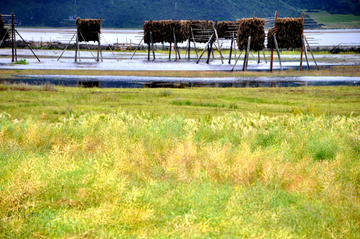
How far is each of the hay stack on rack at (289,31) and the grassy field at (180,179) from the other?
19167 millimetres

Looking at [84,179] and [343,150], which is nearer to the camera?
[84,179]

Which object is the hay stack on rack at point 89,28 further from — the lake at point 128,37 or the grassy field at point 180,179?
the grassy field at point 180,179

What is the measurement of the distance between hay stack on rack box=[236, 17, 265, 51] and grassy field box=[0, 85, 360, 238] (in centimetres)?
1808

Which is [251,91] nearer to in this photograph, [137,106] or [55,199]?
[137,106]

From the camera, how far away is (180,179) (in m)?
5.26

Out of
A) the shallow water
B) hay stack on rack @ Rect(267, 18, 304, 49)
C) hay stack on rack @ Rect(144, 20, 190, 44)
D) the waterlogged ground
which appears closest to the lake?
hay stack on rack @ Rect(144, 20, 190, 44)

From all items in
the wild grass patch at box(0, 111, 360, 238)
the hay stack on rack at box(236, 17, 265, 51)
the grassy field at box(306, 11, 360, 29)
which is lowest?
the wild grass patch at box(0, 111, 360, 238)

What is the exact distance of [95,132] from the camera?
283 inches

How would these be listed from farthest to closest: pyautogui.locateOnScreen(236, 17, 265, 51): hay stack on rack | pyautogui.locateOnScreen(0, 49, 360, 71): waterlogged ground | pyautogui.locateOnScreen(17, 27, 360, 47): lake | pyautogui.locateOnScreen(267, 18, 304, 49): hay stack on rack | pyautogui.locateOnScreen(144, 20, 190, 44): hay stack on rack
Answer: pyautogui.locateOnScreen(17, 27, 360, 47): lake < pyautogui.locateOnScreen(144, 20, 190, 44): hay stack on rack < pyautogui.locateOnScreen(267, 18, 304, 49): hay stack on rack < pyautogui.locateOnScreen(236, 17, 265, 51): hay stack on rack < pyautogui.locateOnScreen(0, 49, 360, 71): waterlogged ground

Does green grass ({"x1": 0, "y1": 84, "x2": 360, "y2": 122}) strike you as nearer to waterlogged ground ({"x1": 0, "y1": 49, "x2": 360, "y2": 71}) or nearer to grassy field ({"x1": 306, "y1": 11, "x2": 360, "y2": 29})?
A: waterlogged ground ({"x1": 0, "y1": 49, "x2": 360, "y2": 71})

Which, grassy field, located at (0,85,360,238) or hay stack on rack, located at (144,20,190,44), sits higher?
hay stack on rack, located at (144,20,190,44)

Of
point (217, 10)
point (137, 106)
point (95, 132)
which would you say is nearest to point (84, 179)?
point (95, 132)

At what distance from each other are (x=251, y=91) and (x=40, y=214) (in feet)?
35.9

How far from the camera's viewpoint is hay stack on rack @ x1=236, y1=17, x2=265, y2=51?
2530 cm
